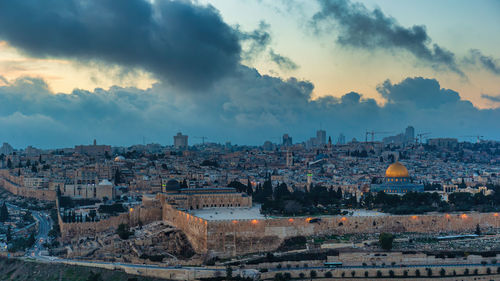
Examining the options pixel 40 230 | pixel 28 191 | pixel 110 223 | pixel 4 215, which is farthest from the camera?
pixel 28 191

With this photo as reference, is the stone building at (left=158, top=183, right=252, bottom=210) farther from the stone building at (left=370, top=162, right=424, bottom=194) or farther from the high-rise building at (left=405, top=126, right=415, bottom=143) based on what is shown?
the high-rise building at (left=405, top=126, right=415, bottom=143)

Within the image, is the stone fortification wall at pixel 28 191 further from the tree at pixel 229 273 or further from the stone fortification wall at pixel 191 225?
the tree at pixel 229 273

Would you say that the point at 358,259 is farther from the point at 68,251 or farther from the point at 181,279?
the point at 68,251

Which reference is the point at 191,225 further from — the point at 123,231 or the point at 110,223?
the point at 110,223

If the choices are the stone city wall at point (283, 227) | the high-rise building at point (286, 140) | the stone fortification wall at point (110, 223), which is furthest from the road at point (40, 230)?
the high-rise building at point (286, 140)

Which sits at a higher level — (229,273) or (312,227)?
(312,227)

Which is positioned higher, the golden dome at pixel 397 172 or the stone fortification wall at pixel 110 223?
the golden dome at pixel 397 172

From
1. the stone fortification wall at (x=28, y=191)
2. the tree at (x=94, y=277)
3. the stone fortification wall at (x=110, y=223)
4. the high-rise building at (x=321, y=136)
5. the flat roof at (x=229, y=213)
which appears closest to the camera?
the tree at (x=94, y=277)

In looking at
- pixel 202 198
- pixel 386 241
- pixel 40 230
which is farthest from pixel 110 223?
pixel 386 241
